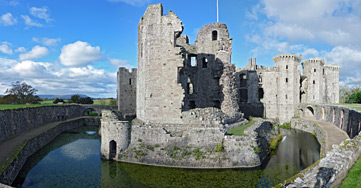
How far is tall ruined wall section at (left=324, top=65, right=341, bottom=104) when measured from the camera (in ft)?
133

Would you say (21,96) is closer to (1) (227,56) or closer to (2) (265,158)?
(1) (227,56)

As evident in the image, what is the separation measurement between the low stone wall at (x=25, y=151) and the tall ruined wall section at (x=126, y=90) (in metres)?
7.98

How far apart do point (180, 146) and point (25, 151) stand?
1149 cm

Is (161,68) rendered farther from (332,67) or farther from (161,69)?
(332,67)

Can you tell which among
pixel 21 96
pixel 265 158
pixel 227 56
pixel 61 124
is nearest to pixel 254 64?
pixel 227 56

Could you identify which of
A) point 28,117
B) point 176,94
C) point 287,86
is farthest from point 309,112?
point 28,117

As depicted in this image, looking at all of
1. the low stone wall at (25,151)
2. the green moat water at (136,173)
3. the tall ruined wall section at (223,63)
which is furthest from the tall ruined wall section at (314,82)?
the low stone wall at (25,151)

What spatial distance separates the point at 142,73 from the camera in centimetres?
1764

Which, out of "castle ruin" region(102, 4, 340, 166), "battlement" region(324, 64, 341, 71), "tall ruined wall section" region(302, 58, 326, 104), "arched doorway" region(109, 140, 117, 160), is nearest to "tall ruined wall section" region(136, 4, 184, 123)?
"castle ruin" region(102, 4, 340, 166)

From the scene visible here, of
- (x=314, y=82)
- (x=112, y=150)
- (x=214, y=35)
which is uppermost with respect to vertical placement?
(x=214, y=35)

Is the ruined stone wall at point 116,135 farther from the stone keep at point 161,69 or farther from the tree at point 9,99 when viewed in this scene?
the tree at point 9,99

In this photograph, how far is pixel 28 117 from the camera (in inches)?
911

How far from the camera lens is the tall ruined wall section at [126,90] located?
30688 millimetres

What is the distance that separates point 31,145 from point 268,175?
17.9 m
